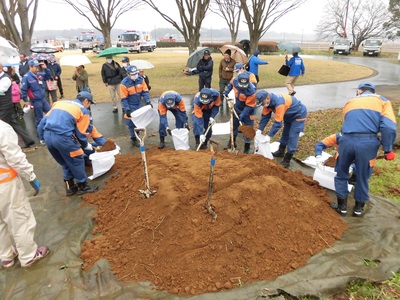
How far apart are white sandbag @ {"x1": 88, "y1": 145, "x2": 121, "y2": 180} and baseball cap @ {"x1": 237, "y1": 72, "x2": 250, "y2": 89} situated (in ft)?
8.31

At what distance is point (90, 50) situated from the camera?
36719 mm

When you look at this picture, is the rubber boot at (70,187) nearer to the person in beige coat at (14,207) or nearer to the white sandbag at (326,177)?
the person in beige coat at (14,207)

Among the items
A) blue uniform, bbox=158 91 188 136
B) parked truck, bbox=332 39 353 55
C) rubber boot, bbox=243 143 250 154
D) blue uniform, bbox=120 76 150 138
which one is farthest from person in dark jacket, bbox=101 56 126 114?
parked truck, bbox=332 39 353 55

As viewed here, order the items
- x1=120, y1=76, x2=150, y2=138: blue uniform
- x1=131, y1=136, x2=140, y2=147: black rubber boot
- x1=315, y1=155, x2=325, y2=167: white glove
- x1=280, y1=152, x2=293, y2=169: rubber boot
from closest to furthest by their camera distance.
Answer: x1=315, y1=155, x2=325, y2=167: white glove, x1=280, y1=152, x2=293, y2=169: rubber boot, x1=120, y1=76, x2=150, y2=138: blue uniform, x1=131, y1=136, x2=140, y2=147: black rubber boot

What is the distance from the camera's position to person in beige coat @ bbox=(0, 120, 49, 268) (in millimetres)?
2602

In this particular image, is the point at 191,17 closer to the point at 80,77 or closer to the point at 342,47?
the point at 80,77

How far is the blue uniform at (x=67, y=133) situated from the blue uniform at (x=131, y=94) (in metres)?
1.92

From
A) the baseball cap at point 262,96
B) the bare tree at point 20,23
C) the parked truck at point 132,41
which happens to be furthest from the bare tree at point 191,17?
the parked truck at point 132,41

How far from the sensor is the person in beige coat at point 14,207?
8.54ft

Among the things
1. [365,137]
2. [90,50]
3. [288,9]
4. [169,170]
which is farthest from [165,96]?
[90,50]

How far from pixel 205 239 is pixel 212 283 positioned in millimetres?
433

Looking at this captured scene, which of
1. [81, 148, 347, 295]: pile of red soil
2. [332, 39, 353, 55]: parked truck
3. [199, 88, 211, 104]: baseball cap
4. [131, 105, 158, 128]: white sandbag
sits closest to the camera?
[81, 148, 347, 295]: pile of red soil

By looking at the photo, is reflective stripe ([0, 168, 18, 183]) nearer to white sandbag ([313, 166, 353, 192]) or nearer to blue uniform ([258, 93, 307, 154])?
blue uniform ([258, 93, 307, 154])

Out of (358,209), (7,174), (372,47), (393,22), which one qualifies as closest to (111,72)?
(7,174)
